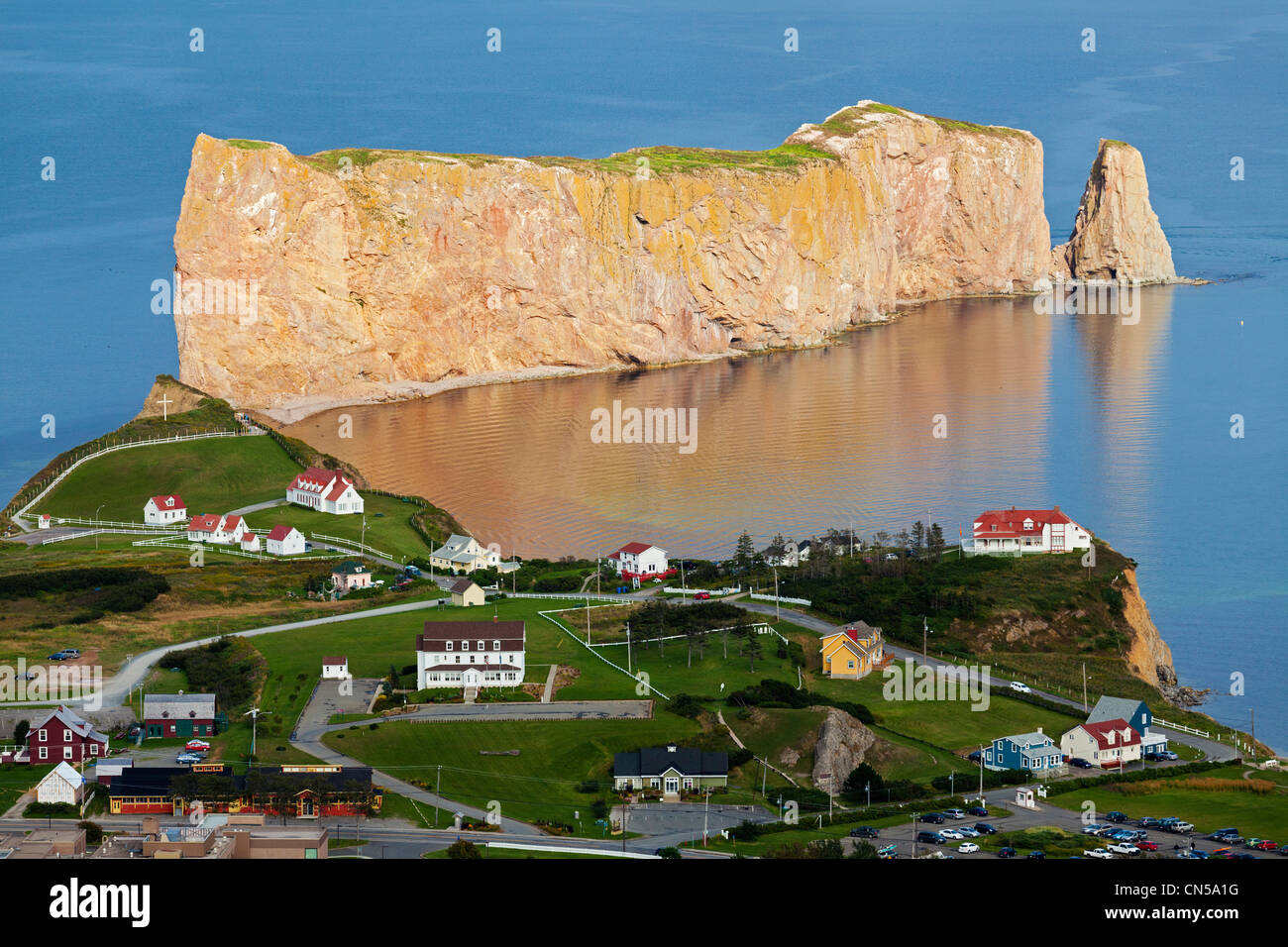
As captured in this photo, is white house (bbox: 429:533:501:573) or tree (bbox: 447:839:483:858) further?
white house (bbox: 429:533:501:573)

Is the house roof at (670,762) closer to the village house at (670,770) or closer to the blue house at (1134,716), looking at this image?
the village house at (670,770)

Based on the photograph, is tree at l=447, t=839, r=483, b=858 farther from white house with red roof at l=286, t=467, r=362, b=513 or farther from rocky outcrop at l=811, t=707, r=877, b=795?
white house with red roof at l=286, t=467, r=362, b=513

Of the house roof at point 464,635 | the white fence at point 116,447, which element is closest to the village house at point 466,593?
the house roof at point 464,635

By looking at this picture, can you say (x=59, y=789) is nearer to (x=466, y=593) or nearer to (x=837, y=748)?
(x=837, y=748)

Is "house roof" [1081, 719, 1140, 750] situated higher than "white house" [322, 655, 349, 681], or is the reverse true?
"white house" [322, 655, 349, 681]

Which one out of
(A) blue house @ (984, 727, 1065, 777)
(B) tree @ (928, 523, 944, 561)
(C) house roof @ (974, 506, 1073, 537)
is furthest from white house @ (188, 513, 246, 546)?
(A) blue house @ (984, 727, 1065, 777)

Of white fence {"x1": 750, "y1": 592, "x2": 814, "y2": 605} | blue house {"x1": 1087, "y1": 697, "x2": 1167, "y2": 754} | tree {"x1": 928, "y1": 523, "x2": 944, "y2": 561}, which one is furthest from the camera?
tree {"x1": 928, "y1": 523, "x2": 944, "y2": 561}

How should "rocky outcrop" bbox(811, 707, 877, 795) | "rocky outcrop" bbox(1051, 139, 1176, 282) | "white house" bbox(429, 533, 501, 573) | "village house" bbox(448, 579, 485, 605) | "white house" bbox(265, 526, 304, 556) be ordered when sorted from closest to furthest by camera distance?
"rocky outcrop" bbox(811, 707, 877, 795), "village house" bbox(448, 579, 485, 605), "white house" bbox(429, 533, 501, 573), "white house" bbox(265, 526, 304, 556), "rocky outcrop" bbox(1051, 139, 1176, 282)
